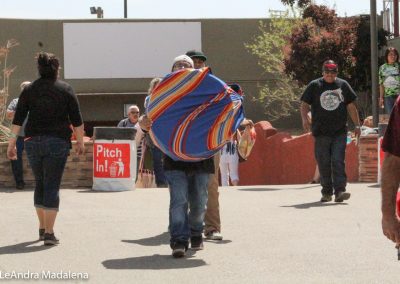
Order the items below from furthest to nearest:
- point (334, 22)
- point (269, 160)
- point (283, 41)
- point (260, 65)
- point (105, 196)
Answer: point (260, 65)
point (283, 41)
point (334, 22)
point (269, 160)
point (105, 196)

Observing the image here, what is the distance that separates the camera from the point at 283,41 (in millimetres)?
36344

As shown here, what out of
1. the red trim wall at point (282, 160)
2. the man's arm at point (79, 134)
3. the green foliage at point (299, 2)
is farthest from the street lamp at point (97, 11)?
the man's arm at point (79, 134)

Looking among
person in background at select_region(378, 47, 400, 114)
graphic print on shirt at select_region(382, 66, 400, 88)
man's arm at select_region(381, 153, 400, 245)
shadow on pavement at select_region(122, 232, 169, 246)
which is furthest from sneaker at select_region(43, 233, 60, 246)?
graphic print on shirt at select_region(382, 66, 400, 88)

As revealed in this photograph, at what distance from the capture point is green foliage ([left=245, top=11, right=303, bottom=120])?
3644 cm

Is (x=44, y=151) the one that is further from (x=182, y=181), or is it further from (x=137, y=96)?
(x=137, y=96)

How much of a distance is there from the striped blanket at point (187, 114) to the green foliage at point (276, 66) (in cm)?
2555

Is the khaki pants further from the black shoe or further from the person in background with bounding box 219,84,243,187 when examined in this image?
the person in background with bounding box 219,84,243,187

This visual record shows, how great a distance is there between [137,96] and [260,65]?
498 centimetres

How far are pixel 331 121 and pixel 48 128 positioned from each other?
4757 millimetres

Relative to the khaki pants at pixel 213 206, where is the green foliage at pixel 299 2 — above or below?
above

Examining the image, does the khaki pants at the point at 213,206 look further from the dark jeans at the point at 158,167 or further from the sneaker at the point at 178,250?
the dark jeans at the point at 158,167

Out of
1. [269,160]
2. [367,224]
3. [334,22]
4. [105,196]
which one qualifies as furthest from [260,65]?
[367,224]

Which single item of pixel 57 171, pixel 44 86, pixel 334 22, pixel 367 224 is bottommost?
pixel 367 224

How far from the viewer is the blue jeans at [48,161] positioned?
9547 mm
